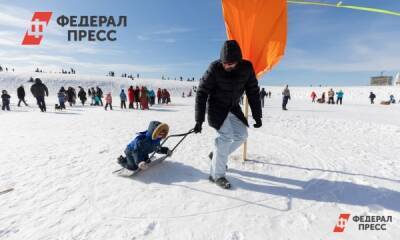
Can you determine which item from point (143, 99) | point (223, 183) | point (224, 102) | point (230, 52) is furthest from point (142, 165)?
point (143, 99)

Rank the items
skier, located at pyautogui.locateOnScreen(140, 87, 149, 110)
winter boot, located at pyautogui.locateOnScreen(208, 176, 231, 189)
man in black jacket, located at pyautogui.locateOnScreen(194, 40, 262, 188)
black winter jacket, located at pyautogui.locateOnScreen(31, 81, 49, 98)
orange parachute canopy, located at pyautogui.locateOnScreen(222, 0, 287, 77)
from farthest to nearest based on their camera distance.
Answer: skier, located at pyautogui.locateOnScreen(140, 87, 149, 110) < black winter jacket, located at pyautogui.locateOnScreen(31, 81, 49, 98) < orange parachute canopy, located at pyautogui.locateOnScreen(222, 0, 287, 77) < winter boot, located at pyautogui.locateOnScreen(208, 176, 231, 189) < man in black jacket, located at pyautogui.locateOnScreen(194, 40, 262, 188)

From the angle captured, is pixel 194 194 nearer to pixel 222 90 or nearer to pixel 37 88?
pixel 222 90

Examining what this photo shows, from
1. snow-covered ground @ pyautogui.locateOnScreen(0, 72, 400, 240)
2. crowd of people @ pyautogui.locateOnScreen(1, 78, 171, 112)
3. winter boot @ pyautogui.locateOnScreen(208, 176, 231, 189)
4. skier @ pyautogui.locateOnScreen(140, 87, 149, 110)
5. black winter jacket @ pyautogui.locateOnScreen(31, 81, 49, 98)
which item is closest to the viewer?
snow-covered ground @ pyautogui.locateOnScreen(0, 72, 400, 240)

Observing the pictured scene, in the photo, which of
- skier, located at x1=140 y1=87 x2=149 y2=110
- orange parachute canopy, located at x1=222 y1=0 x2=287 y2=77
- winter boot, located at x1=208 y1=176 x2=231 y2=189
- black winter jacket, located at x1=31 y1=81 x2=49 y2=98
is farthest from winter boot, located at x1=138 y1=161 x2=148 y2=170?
skier, located at x1=140 y1=87 x2=149 y2=110

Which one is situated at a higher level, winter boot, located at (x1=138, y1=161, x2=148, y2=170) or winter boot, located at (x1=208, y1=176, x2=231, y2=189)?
winter boot, located at (x1=138, y1=161, x2=148, y2=170)

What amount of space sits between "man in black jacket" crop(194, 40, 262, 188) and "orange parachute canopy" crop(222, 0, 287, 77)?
3.45ft

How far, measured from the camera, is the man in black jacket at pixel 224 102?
3.38 meters

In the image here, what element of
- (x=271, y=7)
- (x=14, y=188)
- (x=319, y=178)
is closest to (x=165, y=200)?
(x=14, y=188)

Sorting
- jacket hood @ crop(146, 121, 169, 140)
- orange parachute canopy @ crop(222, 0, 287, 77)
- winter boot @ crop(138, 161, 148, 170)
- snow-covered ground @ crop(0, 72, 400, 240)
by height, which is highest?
orange parachute canopy @ crop(222, 0, 287, 77)

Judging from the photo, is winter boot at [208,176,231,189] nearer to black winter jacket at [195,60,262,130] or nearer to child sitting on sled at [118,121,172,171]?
black winter jacket at [195,60,262,130]

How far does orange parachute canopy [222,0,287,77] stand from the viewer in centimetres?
431

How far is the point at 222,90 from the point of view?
3.52 metres

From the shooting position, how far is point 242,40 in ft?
14.7

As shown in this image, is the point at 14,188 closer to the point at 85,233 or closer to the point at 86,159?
the point at 86,159
